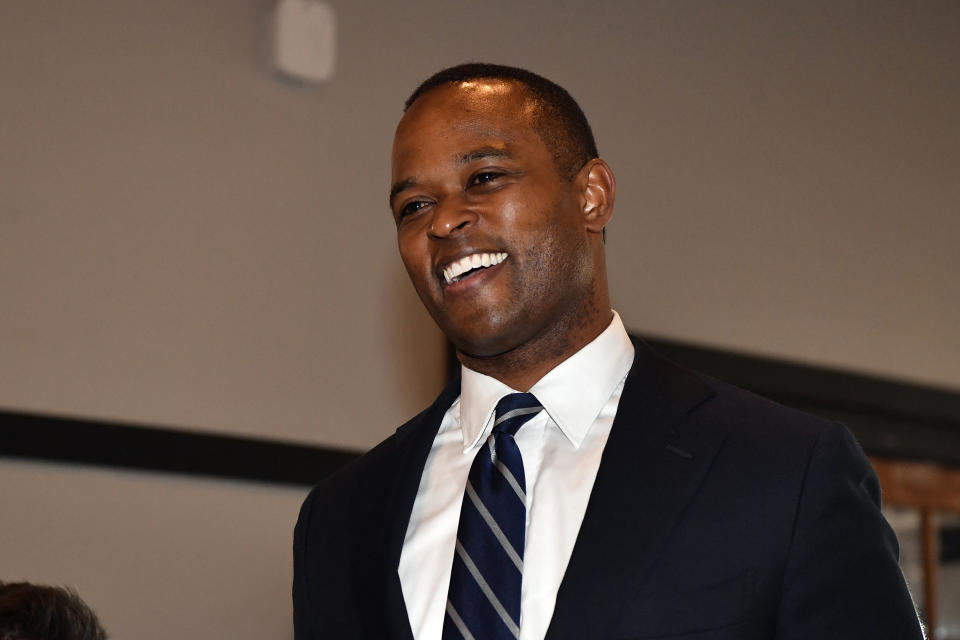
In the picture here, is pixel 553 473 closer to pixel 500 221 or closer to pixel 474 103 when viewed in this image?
pixel 500 221

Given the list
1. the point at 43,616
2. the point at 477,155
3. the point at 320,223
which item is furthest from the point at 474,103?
the point at 320,223

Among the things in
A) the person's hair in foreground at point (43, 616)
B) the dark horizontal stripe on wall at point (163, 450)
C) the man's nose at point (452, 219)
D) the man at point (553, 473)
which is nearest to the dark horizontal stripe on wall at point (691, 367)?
the dark horizontal stripe on wall at point (163, 450)

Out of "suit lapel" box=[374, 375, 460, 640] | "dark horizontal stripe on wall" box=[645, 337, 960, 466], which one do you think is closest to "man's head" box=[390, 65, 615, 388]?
"suit lapel" box=[374, 375, 460, 640]

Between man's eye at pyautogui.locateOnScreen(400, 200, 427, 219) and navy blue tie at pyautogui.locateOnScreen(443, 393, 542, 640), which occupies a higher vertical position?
man's eye at pyautogui.locateOnScreen(400, 200, 427, 219)

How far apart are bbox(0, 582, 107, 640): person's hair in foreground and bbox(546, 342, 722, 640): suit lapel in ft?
2.55

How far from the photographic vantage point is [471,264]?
1.60 m

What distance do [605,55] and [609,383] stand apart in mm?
2474

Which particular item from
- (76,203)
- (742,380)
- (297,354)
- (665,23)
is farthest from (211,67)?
(742,380)

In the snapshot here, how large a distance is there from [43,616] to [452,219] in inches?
30.8

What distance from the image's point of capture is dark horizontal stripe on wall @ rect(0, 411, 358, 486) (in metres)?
2.95

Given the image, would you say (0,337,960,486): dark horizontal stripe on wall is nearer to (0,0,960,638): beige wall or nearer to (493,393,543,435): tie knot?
(0,0,960,638): beige wall

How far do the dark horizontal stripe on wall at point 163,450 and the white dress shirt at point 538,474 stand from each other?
1.49 m

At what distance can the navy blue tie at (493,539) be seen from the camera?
1.46 metres

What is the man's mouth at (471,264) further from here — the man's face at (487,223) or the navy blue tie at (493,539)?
the navy blue tie at (493,539)
